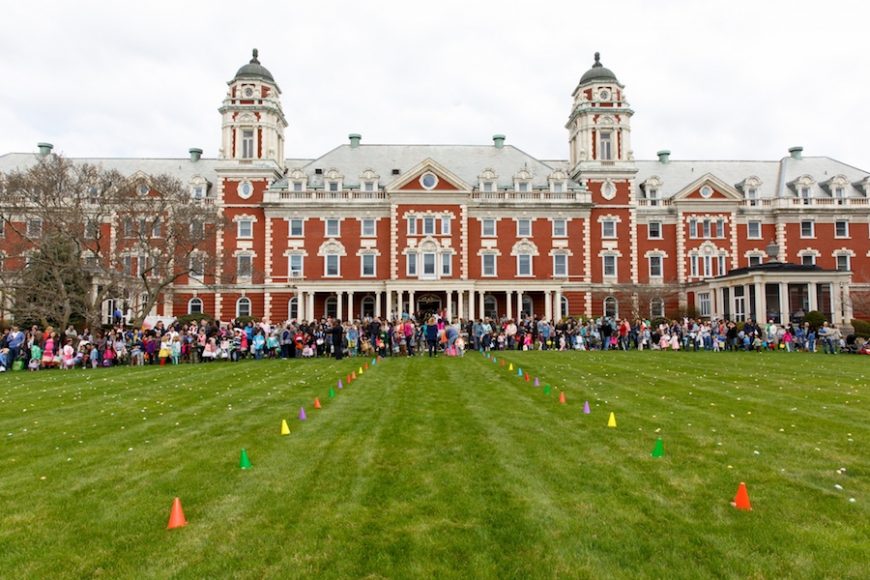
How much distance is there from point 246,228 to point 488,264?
22081mm

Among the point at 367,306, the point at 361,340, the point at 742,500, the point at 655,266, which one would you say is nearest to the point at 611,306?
the point at 655,266

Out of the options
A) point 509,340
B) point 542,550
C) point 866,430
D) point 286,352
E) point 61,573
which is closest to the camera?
point 61,573

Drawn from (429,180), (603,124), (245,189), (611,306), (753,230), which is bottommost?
(611,306)

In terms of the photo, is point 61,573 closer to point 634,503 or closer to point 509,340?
point 634,503

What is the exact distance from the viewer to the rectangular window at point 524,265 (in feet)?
182

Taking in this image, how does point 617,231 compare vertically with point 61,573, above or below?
above

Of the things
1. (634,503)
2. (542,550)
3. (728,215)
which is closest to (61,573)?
(542,550)

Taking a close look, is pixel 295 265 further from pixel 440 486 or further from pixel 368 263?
pixel 440 486

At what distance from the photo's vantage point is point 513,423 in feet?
34.6

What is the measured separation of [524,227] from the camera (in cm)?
5588

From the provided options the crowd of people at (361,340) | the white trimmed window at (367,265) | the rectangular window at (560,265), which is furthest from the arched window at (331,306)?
the crowd of people at (361,340)

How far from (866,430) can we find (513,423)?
5501mm

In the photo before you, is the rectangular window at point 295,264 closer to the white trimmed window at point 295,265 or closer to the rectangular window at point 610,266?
the white trimmed window at point 295,265

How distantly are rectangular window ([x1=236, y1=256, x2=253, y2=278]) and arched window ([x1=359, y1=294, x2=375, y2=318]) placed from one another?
10.3 meters
